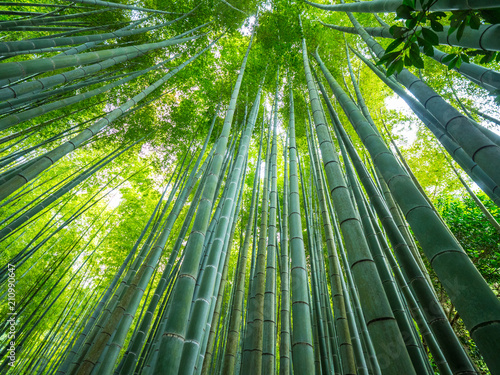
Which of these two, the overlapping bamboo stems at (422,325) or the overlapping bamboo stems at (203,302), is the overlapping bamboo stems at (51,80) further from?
the overlapping bamboo stems at (422,325)

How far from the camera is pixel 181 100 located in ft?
19.5

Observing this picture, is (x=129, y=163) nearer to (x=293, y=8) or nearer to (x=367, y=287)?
(x=293, y=8)

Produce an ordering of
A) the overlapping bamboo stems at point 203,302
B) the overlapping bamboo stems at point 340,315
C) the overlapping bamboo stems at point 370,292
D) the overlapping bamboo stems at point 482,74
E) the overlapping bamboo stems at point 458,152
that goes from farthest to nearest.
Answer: the overlapping bamboo stems at point 340,315, the overlapping bamboo stems at point 458,152, the overlapping bamboo stems at point 482,74, the overlapping bamboo stems at point 203,302, the overlapping bamboo stems at point 370,292

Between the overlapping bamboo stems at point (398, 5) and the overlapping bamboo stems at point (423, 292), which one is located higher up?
the overlapping bamboo stems at point (398, 5)

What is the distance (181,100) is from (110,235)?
14.6 ft

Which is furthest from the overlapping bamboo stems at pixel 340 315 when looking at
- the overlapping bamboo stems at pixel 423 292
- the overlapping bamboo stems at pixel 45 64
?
the overlapping bamboo stems at pixel 45 64

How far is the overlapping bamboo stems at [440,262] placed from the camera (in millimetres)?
749

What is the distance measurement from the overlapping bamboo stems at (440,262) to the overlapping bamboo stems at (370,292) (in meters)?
0.25

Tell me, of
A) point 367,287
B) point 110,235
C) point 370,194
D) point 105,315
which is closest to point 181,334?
point 367,287

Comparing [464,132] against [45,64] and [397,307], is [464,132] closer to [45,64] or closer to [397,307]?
[397,307]

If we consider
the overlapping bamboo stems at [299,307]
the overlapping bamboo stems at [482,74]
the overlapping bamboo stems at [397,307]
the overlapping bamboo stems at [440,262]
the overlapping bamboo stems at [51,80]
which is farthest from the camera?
the overlapping bamboo stems at [51,80]

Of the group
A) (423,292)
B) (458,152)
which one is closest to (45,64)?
(423,292)

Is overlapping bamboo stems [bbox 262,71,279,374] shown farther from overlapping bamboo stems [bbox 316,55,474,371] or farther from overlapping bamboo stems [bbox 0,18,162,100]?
overlapping bamboo stems [bbox 0,18,162,100]

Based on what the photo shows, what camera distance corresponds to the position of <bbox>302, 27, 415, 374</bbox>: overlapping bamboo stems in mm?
879
